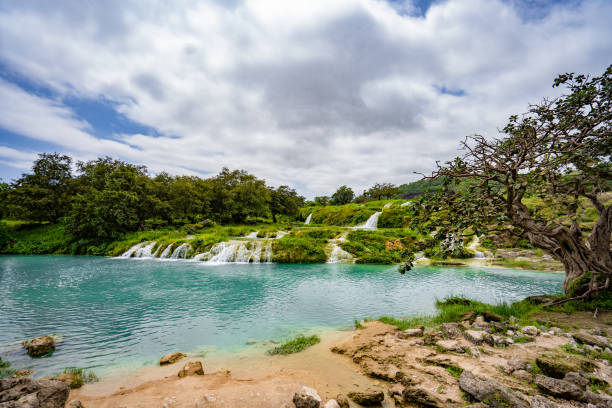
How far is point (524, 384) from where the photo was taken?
13.8ft

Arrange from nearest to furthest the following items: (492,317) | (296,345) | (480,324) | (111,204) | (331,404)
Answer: (331,404) → (296,345) → (480,324) → (492,317) → (111,204)

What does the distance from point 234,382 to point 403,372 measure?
3340 millimetres

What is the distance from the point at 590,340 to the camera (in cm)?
556

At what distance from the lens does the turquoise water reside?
24.7 feet

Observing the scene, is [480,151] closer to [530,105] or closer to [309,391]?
[530,105]

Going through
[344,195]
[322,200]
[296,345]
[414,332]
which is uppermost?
[344,195]

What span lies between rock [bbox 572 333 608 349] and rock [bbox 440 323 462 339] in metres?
2.36

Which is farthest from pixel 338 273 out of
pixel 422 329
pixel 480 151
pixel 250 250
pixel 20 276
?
pixel 20 276

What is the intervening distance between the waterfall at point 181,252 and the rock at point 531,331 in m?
27.8

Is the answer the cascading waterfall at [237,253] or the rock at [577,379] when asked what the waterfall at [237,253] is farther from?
the rock at [577,379]

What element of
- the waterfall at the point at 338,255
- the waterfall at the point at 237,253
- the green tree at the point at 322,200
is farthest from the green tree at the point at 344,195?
the waterfall at the point at 237,253

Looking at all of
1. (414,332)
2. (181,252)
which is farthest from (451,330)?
(181,252)

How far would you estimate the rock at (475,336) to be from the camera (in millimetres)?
A: 6035

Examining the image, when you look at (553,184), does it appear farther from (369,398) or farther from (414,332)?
(369,398)
